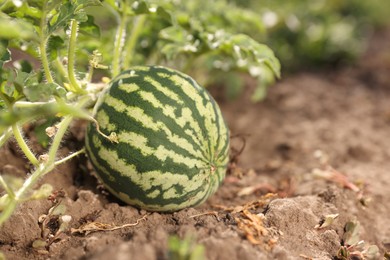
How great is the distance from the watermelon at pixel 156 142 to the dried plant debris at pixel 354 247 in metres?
0.66

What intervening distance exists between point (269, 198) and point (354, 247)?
498 millimetres

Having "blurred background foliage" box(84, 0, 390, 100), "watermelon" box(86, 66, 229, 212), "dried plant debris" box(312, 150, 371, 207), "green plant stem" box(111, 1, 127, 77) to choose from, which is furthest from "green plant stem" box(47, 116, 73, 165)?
"dried plant debris" box(312, 150, 371, 207)

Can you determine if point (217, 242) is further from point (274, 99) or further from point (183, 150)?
point (274, 99)

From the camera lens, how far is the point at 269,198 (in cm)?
258

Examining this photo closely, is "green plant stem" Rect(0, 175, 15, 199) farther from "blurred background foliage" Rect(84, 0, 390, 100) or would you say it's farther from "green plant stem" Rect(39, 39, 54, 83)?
"blurred background foliage" Rect(84, 0, 390, 100)

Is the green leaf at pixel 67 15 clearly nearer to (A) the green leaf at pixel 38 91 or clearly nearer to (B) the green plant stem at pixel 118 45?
(A) the green leaf at pixel 38 91

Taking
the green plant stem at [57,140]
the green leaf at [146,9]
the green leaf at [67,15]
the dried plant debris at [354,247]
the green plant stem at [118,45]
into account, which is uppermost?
the green leaf at [67,15]

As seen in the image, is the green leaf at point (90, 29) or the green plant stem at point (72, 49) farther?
the green leaf at point (90, 29)

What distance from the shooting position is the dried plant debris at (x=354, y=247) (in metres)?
2.16

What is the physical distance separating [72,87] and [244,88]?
2599 mm

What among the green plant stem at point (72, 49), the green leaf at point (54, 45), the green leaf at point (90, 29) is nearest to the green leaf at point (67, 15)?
the green plant stem at point (72, 49)

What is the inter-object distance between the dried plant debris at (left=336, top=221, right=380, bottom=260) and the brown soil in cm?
5

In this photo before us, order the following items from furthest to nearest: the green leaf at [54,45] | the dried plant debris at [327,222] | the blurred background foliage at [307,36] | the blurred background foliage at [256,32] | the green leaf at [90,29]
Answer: the blurred background foliage at [307,36] → the blurred background foliage at [256,32] → the green leaf at [90,29] → the green leaf at [54,45] → the dried plant debris at [327,222]

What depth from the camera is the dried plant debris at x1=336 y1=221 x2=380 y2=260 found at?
2.16 m
